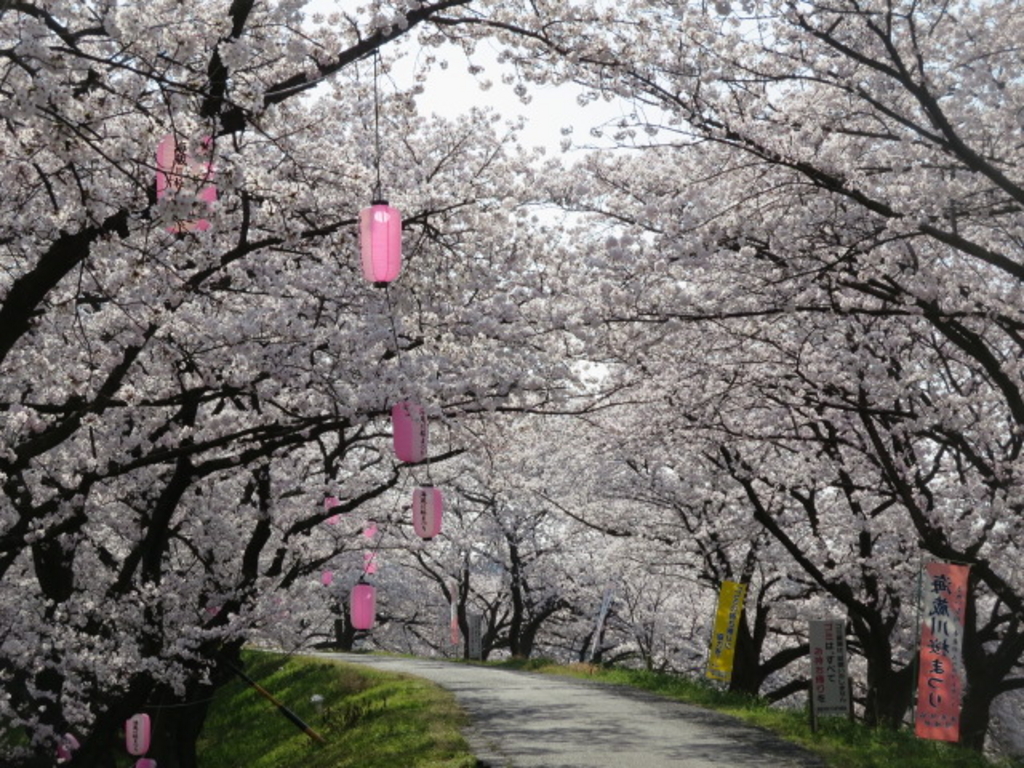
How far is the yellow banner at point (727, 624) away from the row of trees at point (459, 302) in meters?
1.63

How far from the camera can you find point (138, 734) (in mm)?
17719

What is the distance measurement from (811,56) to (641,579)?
29.2 m

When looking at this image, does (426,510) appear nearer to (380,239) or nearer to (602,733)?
(602,733)

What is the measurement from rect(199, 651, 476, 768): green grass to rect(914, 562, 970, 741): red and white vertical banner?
5.73 meters

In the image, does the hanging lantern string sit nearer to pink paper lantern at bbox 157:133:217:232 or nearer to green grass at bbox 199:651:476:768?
pink paper lantern at bbox 157:133:217:232

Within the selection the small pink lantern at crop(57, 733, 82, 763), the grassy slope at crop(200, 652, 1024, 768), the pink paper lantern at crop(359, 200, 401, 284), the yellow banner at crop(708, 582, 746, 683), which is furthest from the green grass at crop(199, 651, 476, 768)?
the pink paper lantern at crop(359, 200, 401, 284)

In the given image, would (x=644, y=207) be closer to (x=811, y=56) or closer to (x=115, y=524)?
(x=811, y=56)

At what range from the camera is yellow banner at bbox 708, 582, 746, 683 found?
20930mm

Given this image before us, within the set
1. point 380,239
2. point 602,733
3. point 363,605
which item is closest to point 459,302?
point 380,239

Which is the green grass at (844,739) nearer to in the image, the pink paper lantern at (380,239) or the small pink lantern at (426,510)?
the small pink lantern at (426,510)

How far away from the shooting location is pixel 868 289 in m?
11.6

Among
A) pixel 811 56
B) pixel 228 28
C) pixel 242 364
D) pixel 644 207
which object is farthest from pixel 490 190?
pixel 228 28

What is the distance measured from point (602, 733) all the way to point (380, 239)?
299 inches

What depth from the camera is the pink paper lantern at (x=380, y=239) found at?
32.6 ft
